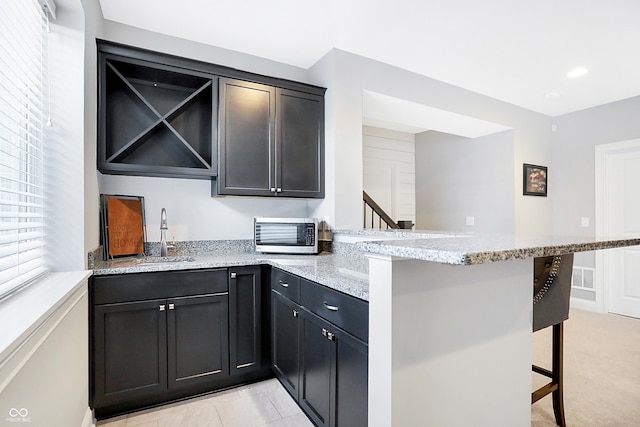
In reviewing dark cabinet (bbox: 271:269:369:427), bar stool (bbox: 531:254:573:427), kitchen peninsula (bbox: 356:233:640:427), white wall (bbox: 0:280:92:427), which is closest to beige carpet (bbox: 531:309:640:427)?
bar stool (bbox: 531:254:573:427)

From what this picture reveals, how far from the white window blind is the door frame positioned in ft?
17.9

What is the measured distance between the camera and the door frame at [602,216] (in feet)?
13.4

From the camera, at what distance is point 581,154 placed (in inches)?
170

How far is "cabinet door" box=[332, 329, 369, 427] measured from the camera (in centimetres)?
134

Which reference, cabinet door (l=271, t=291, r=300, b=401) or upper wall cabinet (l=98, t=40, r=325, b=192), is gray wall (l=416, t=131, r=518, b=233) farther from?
cabinet door (l=271, t=291, r=300, b=401)

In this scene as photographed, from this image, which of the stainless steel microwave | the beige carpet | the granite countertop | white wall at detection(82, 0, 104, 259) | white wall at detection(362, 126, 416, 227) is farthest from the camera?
white wall at detection(362, 126, 416, 227)

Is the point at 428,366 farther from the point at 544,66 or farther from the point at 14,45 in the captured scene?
the point at 544,66

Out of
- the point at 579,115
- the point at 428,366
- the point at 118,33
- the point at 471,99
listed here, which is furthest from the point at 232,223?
the point at 579,115

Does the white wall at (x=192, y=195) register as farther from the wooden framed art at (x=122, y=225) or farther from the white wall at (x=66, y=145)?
the white wall at (x=66, y=145)

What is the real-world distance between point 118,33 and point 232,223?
1670mm

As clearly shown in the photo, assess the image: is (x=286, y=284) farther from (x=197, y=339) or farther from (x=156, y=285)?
(x=156, y=285)

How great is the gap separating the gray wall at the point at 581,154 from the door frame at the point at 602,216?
6cm

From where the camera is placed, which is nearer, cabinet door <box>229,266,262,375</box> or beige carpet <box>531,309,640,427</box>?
beige carpet <box>531,309,640,427</box>

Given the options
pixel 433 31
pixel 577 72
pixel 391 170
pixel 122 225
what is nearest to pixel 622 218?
pixel 577 72
